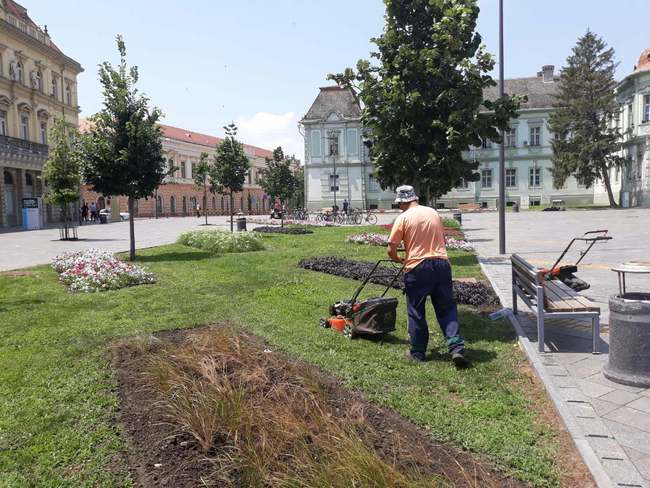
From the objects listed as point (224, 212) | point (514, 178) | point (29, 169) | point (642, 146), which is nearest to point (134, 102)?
point (29, 169)

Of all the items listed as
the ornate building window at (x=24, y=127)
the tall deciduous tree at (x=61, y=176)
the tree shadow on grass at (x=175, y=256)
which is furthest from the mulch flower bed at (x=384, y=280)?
the ornate building window at (x=24, y=127)

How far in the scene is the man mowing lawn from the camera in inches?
205

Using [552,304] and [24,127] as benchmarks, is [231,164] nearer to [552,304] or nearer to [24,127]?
[24,127]

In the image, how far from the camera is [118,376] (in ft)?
16.1

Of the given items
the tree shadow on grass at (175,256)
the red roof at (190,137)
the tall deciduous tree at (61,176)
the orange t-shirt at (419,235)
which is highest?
the red roof at (190,137)

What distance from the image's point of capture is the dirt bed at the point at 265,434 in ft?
10.1

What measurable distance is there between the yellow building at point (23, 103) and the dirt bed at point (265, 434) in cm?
3796

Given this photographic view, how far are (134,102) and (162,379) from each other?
11.7 metres

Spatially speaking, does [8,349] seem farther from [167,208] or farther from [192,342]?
[167,208]

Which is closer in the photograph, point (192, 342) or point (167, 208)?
point (192, 342)

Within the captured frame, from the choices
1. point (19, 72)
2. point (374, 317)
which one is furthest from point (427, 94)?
point (19, 72)

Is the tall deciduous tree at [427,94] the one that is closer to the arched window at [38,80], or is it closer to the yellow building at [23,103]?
the yellow building at [23,103]

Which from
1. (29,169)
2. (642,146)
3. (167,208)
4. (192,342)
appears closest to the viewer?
(192,342)

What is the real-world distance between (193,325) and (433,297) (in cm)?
312
